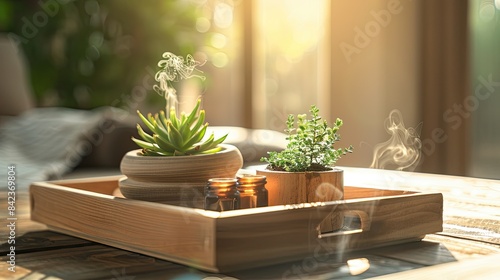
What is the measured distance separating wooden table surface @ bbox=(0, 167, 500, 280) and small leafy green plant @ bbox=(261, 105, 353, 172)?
0.14 metres

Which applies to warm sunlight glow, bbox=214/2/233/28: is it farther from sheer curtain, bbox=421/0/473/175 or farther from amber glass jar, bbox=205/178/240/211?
amber glass jar, bbox=205/178/240/211

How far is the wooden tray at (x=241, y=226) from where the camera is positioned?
81 cm

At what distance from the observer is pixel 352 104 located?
15.3ft

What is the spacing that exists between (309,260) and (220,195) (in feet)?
0.47

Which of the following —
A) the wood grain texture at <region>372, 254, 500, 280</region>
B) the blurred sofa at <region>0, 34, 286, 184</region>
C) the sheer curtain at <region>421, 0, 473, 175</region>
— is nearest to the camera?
the wood grain texture at <region>372, 254, 500, 280</region>

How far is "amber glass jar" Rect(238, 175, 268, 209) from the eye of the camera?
0.95 meters

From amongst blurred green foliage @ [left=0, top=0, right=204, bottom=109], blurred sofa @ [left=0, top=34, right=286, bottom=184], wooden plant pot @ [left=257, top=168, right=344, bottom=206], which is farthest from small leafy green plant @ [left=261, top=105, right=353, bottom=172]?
blurred green foliage @ [left=0, top=0, right=204, bottom=109]

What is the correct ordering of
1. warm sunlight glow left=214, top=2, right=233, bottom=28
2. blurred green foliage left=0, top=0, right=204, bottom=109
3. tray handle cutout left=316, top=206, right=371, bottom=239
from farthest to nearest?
1. warm sunlight glow left=214, top=2, right=233, bottom=28
2. blurred green foliage left=0, top=0, right=204, bottom=109
3. tray handle cutout left=316, top=206, right=371, bottom=239

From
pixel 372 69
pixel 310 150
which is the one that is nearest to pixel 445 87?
pixel 372 69

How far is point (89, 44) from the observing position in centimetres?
403

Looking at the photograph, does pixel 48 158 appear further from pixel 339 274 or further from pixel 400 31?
pixel 400 31

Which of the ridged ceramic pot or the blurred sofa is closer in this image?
the ridged ceramic pot

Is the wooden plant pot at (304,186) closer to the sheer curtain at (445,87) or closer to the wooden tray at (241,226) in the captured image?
the wooden tray at (241,226)

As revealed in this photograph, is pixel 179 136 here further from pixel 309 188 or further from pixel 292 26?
pixel 292 26
